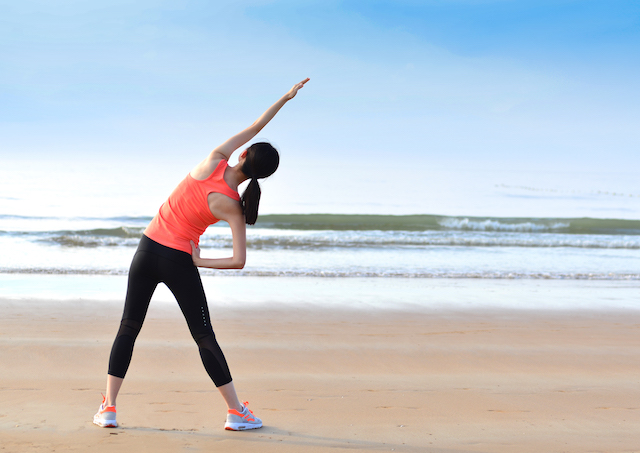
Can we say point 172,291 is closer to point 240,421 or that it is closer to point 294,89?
point 240,421

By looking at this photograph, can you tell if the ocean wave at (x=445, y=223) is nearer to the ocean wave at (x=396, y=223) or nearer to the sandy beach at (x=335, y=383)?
the ocean wave at (x=396, y=223)

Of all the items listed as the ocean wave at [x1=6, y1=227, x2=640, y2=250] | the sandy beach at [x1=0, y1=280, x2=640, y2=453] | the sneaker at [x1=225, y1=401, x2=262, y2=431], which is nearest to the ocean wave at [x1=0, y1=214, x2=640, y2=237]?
the ocean wave at [x1=6, y1=227, x2=640, y2=250]

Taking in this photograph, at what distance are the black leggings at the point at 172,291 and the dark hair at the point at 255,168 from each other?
1.47 feet

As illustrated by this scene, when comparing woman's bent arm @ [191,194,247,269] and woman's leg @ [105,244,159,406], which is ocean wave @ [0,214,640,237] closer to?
woman's leg @ [105,244,159,406]

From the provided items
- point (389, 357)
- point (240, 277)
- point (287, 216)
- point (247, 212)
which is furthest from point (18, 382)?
point (287, 216)

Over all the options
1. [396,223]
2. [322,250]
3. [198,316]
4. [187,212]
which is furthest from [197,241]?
[396,223]

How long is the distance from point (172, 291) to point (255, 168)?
803 millimetres

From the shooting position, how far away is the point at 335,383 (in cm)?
375

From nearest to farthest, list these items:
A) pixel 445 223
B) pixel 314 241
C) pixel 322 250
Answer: pixel 322 250 < pixel 314 241 < pixel 445 223

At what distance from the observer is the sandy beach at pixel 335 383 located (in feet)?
9.18

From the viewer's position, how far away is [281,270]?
31.9 ft

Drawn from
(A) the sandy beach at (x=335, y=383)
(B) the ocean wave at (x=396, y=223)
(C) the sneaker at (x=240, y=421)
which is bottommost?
(A) the sandy beach at (x=335, y=383)

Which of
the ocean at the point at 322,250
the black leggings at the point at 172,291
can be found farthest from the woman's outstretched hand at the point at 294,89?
the ocean at the point at 322,250

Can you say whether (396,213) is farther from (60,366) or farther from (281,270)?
(60,366)
